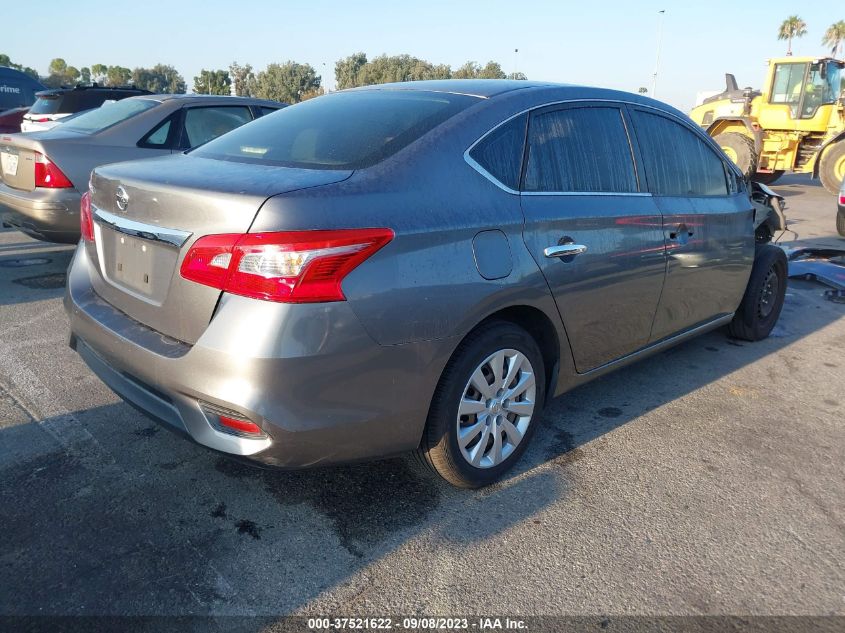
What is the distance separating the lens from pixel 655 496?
2883 mm

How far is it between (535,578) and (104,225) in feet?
7.04

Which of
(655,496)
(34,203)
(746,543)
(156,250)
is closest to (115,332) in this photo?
(156,250)

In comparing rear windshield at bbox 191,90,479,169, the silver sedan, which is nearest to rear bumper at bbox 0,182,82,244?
the silver sedan

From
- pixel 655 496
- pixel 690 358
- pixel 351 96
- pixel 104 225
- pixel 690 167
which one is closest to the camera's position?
pixel 104 225

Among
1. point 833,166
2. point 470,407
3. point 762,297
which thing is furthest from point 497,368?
point 833,166

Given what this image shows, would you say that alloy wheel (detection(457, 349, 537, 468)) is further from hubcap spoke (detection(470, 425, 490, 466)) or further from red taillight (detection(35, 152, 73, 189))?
red taillight (detection(35, 152, 73, 189))

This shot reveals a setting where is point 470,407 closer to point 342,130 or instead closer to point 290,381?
point 290,381

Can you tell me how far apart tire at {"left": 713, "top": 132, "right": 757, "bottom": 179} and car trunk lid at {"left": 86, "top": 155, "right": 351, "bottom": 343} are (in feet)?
49.2

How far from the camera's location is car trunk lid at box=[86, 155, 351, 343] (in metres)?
2.18

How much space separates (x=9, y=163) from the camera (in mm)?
5684

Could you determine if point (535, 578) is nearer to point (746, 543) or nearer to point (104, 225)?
point (746, 543)

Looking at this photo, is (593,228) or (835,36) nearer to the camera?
(593,228)

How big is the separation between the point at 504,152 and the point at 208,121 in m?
4.49

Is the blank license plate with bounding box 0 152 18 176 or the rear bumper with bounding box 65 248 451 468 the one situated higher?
the blank license plate with bounding box 0 152 18 176
